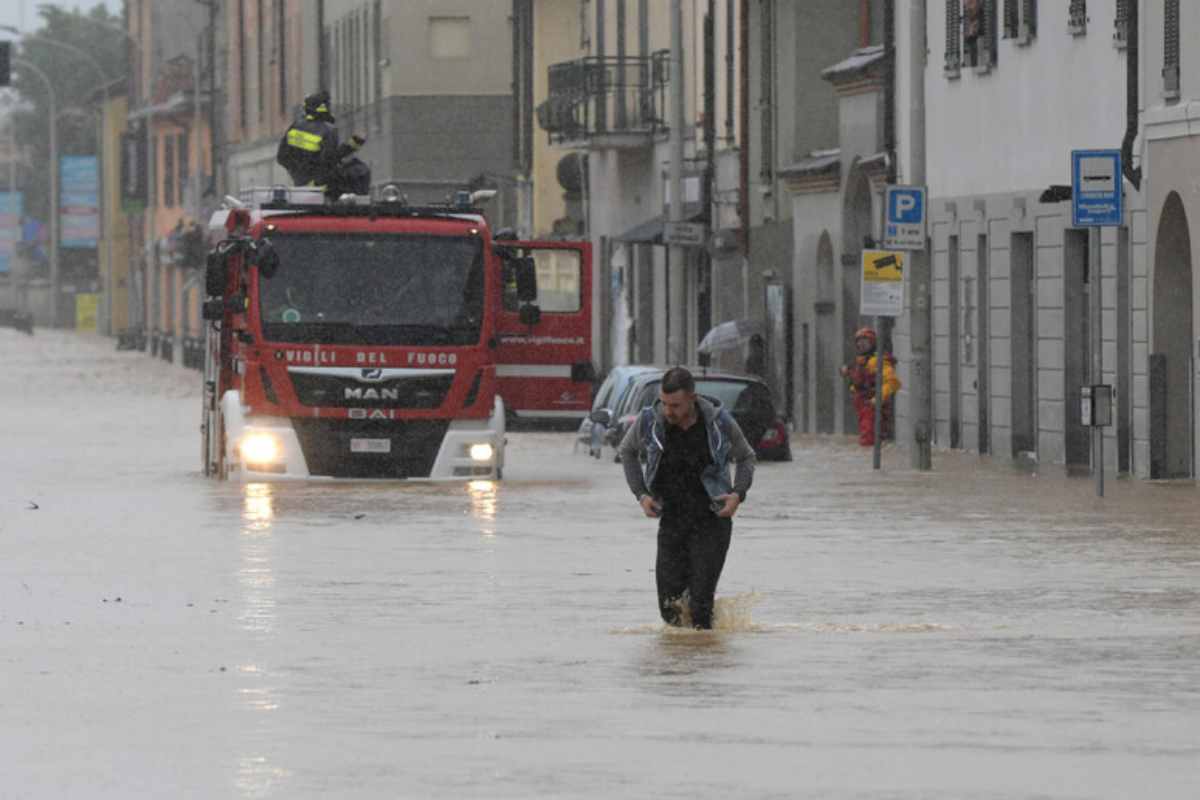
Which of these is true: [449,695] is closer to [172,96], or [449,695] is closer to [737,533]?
[737,533]

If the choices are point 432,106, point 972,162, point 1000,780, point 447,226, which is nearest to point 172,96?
point 432,106

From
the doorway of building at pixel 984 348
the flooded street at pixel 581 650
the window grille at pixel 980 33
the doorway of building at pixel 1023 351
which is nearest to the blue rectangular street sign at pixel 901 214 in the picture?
the doorway of building at pixel 1023 351

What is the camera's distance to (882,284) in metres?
39.7

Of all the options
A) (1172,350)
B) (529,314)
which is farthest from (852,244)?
(529,314)

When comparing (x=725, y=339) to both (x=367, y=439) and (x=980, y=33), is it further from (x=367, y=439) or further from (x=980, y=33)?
(x=367, y=439)

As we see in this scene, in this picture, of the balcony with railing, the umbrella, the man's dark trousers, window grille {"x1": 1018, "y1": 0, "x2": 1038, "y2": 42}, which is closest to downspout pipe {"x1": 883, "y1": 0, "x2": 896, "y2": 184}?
window grille {"x1": 1018, "y1": 0, "x2": 1038, "y2": 42}

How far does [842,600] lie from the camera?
68.4 feet

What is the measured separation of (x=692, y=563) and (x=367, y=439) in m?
16.1

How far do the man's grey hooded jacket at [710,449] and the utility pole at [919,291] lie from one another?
810 inches

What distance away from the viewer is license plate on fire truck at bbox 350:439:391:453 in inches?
1353

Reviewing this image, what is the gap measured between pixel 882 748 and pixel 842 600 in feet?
24.4

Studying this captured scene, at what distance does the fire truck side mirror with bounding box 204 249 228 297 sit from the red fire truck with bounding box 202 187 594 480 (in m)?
0.01

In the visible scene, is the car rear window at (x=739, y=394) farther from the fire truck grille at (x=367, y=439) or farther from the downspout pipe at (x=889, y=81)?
the downspout pipe at (x=889, y=81)

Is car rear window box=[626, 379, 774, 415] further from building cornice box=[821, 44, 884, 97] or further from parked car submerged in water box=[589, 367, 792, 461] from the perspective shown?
building cornice box=[821, 44, 884, 97]
